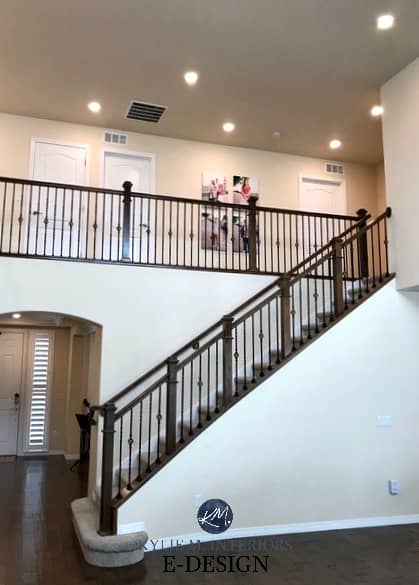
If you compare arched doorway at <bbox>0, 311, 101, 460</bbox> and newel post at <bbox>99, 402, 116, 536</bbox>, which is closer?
newel post at <bbox>99, 402, 116, 536</bbox>

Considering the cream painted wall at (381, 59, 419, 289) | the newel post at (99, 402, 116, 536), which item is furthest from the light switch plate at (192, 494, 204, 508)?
the cream painted wall at (381, 59, 419, 289)

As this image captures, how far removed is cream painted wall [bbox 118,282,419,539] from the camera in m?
4.70

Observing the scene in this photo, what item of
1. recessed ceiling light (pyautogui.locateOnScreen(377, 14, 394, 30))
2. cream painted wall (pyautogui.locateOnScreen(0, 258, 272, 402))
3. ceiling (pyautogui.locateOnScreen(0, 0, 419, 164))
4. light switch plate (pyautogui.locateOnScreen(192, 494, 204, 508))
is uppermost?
ceiling (pyautogui.locateOnScreen(0, 0, 419, 164))

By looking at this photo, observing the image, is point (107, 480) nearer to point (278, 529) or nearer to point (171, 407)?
point (171, 407)

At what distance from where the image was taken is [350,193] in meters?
8.86

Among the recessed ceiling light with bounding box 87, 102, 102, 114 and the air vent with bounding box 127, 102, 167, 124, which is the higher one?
the air vent with bounding box 127, 102, 167, 124

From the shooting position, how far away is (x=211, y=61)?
5.90 metres

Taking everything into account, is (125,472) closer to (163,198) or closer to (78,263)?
(78,263)

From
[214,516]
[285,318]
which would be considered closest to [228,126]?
[285,318]

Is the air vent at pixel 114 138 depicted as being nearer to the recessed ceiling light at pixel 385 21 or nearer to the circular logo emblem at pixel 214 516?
the recessed ceiling light at pixel 385 21

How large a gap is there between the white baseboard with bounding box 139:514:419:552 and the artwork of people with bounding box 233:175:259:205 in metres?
5.11

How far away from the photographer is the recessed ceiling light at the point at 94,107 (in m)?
6.91

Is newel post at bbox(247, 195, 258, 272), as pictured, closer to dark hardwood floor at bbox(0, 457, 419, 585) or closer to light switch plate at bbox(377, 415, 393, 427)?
light switch plate at bbox(377, 415, 393, 427)

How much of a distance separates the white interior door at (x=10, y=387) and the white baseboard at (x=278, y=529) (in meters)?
6.32
